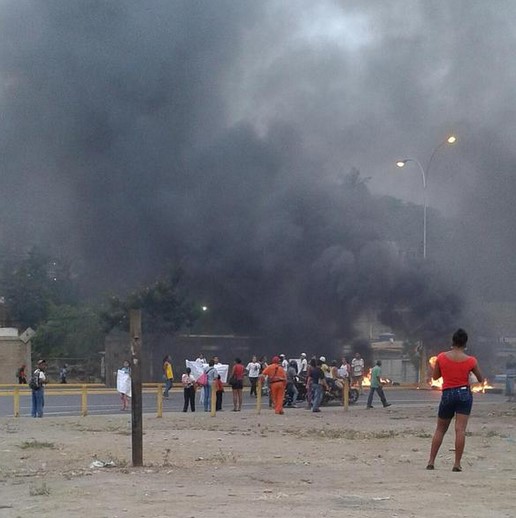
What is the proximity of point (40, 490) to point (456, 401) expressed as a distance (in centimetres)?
427

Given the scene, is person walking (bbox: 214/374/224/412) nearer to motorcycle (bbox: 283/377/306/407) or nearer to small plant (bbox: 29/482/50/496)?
motorcycle (bbox: 283/377/306/407)

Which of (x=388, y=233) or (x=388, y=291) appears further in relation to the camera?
(x=388, y=233)

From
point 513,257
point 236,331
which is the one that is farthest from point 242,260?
point 513,257

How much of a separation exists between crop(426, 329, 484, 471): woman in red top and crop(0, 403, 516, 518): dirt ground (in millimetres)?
539

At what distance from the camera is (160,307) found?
133ft

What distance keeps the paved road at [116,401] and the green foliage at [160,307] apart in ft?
20.7

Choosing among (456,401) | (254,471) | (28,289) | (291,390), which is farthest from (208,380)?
(28,289)

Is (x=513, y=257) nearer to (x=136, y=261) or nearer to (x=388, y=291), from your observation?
(x=388, y=291)

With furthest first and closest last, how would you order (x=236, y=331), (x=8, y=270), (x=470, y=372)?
(x=8, y=270), (x=236, y=331), (x=470, y=372)

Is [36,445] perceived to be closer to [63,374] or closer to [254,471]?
[254,471]

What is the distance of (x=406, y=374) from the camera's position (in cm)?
4362

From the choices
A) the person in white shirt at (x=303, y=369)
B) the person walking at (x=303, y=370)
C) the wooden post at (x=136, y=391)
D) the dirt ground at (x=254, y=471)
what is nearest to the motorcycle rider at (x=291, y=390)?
the person walking at (x=303, y=370)

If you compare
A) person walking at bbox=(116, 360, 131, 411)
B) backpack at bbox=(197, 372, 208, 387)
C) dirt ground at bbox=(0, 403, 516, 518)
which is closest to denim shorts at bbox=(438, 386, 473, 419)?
dirt ground at bbox=(0, 403, 516, 518)

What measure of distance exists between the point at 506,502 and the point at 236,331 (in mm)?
33396
